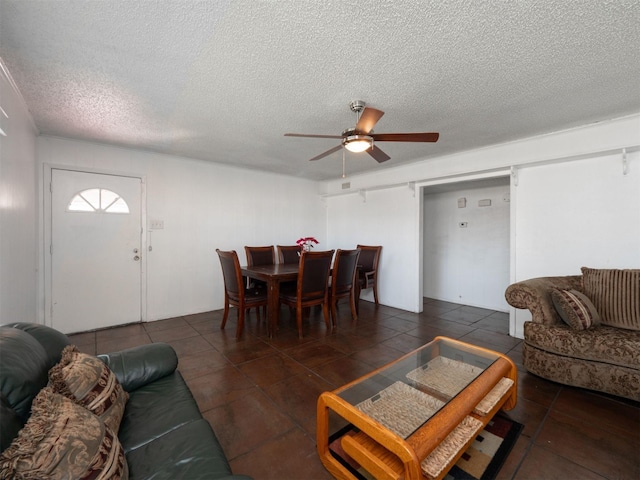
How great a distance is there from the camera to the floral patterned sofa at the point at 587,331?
1.93 m

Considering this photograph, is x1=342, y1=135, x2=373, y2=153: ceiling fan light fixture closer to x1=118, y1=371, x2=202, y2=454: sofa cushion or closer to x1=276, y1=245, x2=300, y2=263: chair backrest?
x1=118, y1=371, x2=202, y2=454: sofa cushion

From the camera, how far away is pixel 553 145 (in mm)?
2938

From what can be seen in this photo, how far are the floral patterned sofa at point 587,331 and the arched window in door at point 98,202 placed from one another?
462 centimetres

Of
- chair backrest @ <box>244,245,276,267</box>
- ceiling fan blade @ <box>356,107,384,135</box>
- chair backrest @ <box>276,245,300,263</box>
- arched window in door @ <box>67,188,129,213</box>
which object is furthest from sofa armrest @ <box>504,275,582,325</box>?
arched window in door @ <box>67,188,129,213</box>

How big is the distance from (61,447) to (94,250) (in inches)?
137

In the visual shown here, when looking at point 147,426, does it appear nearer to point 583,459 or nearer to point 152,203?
point 583,459

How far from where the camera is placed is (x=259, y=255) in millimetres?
4211

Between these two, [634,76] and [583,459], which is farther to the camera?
[634,76]

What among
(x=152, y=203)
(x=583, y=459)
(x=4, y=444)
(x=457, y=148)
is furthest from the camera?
(x=152, y=203)

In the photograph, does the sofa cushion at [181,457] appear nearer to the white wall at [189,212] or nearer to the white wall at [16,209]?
the white wall at [16,209]

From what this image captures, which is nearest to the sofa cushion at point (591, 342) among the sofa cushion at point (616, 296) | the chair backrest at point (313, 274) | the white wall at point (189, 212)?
the sofa cushion at point (616, 296)

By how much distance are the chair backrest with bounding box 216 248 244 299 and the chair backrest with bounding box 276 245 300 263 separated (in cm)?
123

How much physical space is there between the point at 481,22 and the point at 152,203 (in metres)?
4.02

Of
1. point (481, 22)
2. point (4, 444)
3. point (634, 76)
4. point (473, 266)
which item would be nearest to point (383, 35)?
point (481, 22)
